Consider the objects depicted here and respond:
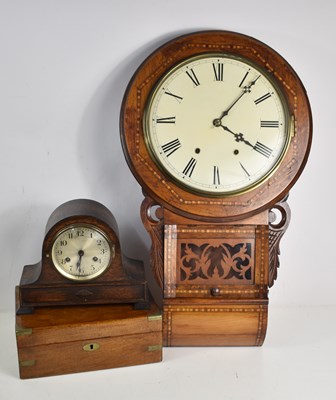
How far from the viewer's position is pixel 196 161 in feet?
6.24

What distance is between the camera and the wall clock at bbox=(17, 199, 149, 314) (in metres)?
1.82

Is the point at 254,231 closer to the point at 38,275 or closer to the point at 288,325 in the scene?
the point at 288,325

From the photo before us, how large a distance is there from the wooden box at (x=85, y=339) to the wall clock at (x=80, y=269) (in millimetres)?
40

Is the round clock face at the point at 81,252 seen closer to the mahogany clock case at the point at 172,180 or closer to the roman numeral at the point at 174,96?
the mahogany clock case at the point at 172,180

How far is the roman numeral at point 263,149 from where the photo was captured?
1.91 metres

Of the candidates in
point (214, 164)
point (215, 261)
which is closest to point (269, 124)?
point (214, 164)

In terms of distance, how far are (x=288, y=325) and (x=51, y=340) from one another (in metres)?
0.92

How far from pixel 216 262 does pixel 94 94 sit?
0.76 meters

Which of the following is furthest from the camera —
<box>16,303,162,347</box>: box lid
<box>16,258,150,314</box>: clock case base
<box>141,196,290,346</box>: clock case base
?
<box>141,196,290,346</box>: clock case base

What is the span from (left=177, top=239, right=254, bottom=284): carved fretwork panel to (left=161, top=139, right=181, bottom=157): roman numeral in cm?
32

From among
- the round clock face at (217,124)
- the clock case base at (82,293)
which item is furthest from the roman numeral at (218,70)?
the clock case base at (82,293)

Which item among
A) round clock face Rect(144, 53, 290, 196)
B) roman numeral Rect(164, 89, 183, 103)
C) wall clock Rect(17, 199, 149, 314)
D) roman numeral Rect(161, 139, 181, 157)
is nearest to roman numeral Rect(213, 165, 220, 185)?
round clock face Rect(144, 53, 290, 196)

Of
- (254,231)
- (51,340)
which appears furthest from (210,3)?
(51,340)

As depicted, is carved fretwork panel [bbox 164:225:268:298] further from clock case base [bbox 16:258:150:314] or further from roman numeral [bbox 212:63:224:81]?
roman numeral [bbox 212:63:224:81]
